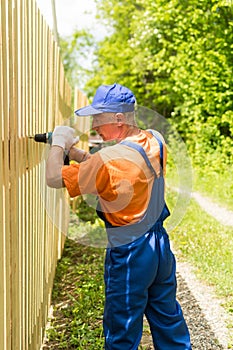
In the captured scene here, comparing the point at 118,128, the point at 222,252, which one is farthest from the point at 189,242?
the point at 118,128

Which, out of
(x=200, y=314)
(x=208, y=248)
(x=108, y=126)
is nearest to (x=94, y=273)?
(x=208, y=248)

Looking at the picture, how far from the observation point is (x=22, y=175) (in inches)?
119

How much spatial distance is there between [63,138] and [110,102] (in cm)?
32

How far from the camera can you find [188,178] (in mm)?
3857

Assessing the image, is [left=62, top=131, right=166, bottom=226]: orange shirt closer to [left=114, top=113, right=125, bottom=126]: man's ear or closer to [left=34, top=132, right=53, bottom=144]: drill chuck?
[left=114, top=113, right=125, bottom=126]: man's ear

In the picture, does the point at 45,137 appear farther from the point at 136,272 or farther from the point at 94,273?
the point at 94,273

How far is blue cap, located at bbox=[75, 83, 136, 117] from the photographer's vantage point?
9.91 ft

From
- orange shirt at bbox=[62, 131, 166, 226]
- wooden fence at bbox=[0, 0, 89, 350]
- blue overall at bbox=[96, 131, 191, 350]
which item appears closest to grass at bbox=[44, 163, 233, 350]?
wooden fence at bbox=[0, 0, 89, 350]

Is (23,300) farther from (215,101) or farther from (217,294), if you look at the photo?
(215,101)

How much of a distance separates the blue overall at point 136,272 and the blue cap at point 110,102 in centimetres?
22

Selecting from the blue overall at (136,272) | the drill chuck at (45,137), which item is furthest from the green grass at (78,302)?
the drill chuck at (45,137)

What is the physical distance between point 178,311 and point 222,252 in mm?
3268

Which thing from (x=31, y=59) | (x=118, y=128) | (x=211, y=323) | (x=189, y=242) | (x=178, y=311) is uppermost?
(x=31, y=59)

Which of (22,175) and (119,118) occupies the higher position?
(119,118)
